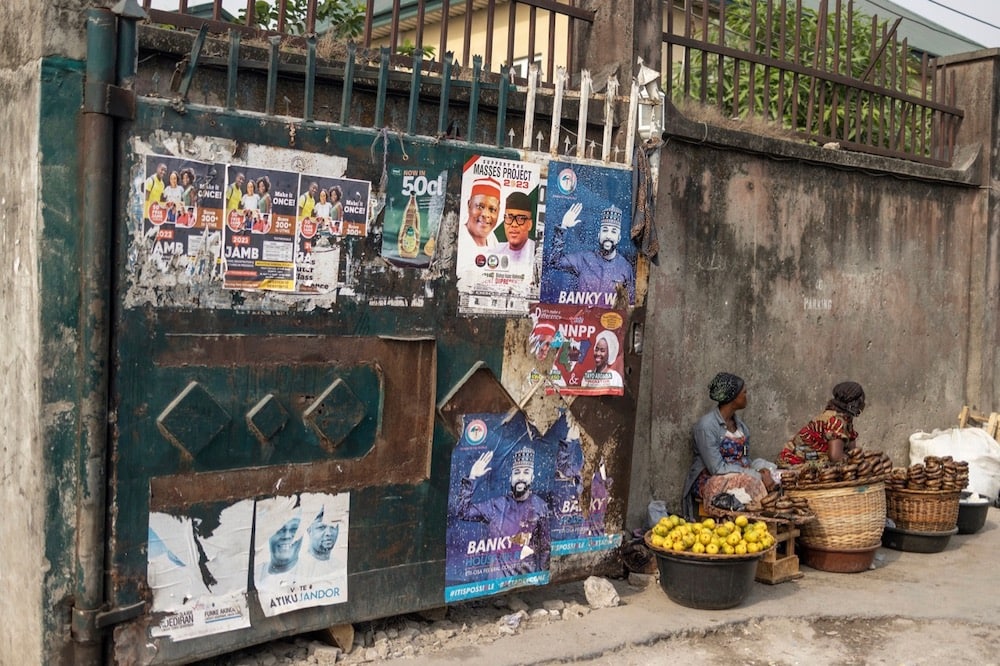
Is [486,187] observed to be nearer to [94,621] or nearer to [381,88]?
[381,88]

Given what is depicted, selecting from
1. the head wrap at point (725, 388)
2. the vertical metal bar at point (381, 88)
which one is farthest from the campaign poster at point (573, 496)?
the vertical metal bar at point (381, 88)

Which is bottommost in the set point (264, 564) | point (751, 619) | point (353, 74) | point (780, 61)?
point (751, 619)

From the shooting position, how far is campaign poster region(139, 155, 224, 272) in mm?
4023

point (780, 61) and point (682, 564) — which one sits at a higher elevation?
point (780, 61)

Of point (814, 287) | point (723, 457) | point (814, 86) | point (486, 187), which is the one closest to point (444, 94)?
point (486, 187)

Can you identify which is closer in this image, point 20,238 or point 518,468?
point 20,238

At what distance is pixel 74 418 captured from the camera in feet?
12.9

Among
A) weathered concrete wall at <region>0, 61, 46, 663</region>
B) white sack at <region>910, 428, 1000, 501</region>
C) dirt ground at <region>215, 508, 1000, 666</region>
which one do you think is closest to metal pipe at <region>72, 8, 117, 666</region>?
weathered concrete wall at <region>0, 61, 46, 663</region>

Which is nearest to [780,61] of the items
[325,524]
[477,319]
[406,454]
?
[477,319]

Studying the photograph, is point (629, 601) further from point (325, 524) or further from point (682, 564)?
point (325, 524)

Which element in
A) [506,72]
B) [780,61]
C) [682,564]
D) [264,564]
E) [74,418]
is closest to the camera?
[74,418]

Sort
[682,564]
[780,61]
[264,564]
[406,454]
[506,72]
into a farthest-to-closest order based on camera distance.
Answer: [780,61], [682,564], [506,72], [406,454], [264,564]

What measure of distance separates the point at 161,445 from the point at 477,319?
5.39 ft

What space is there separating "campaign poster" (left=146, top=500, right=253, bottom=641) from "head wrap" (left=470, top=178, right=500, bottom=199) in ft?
5.96
